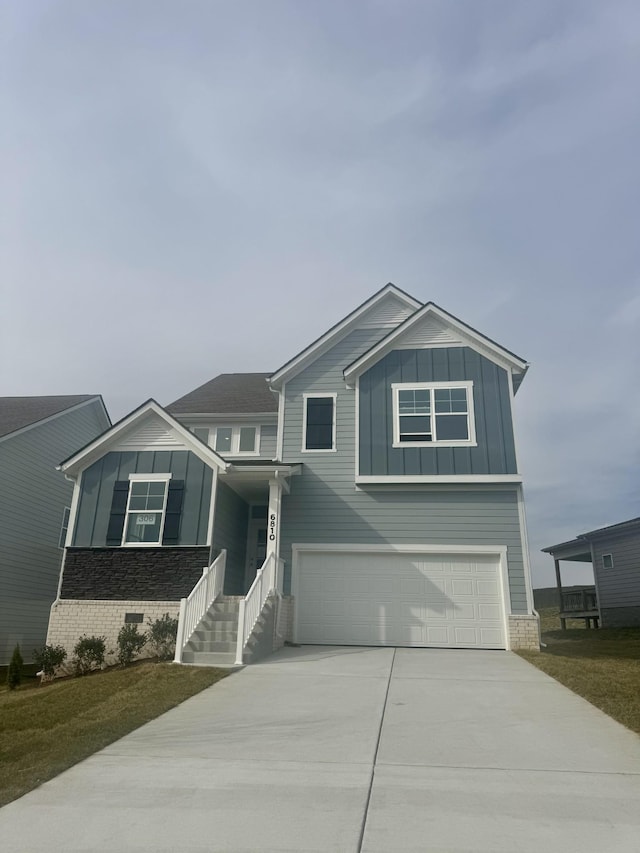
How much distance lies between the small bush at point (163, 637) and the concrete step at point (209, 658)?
1.27 m

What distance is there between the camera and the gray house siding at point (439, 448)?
14.7 meters

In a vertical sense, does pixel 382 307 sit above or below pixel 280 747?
above

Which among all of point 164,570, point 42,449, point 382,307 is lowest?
point 164,570

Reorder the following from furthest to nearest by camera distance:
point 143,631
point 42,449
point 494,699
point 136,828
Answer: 1. point 42,449
2. point 143,631
3. point 494,699
4. point 136,828

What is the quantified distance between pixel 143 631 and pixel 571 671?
8.67 meters

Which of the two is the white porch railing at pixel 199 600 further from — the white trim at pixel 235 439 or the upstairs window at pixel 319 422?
the white trim at pixel 235 439

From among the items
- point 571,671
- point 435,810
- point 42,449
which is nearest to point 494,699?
point 571,671

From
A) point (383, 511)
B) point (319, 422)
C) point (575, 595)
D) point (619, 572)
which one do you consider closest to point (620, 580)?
point (619, 572)

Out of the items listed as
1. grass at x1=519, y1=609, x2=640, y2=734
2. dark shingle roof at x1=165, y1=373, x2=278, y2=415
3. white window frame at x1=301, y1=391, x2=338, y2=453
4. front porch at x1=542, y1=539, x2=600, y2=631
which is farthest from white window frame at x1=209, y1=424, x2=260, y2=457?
front porch at x1=542, y1=539, x2=600, y2=631

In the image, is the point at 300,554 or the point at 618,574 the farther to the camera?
the point at 618,574

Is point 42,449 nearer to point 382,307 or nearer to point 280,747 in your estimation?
point 382,307

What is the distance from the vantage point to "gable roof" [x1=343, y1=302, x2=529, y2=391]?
15539mm

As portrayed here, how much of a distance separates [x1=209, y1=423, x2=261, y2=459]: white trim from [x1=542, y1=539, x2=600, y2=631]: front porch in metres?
15.1

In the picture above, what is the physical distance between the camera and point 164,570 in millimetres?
13750
